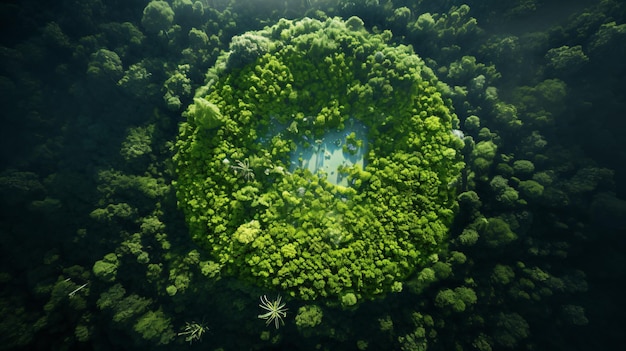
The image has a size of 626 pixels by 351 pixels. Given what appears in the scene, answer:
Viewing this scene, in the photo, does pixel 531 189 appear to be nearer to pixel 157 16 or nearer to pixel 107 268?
pixel 107 268

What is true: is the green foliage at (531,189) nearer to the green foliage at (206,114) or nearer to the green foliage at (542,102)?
the green foliage at (542,102)

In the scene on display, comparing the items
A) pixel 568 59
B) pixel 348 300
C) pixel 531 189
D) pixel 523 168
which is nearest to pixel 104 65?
pixel 348 300

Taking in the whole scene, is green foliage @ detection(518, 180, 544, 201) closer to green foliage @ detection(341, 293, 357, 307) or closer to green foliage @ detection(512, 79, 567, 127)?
green foliage @ detection(512, 79, 567, 127)

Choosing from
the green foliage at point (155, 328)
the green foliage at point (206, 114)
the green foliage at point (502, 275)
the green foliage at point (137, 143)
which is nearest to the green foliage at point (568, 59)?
the green foliage at point (502, 275)

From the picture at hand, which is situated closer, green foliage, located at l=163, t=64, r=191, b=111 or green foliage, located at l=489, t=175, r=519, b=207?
green foliage, located at l=489, t=175, r=519, b=207

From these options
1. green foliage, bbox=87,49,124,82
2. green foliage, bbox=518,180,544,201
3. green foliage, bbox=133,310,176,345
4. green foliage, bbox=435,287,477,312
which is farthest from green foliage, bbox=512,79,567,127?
green foliage, bbox=87,49,124,82

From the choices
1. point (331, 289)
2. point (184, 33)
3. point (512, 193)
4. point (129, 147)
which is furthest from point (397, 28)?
point (129, 147)
